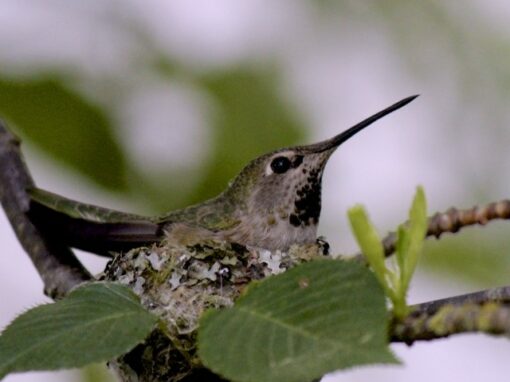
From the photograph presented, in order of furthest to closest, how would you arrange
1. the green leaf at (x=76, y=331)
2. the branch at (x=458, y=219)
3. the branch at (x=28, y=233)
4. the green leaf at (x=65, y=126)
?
the green leaf at (x=65, y=126)
the branch at (x=28, y=233)
the branch at (x=458, y=219)
the green leaf at (x=76, y=331)

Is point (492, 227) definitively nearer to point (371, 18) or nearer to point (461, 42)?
point (461, 42)

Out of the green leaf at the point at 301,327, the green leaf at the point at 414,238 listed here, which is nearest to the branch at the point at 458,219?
the green leaf at the point at 414,238

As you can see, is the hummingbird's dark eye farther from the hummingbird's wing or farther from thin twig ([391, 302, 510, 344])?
thin twig ([391, 302, 510, 344])

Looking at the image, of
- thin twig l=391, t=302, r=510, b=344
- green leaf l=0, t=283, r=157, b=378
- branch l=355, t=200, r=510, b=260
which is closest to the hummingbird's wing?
green leaf l=0, t=283, r=157, b=378

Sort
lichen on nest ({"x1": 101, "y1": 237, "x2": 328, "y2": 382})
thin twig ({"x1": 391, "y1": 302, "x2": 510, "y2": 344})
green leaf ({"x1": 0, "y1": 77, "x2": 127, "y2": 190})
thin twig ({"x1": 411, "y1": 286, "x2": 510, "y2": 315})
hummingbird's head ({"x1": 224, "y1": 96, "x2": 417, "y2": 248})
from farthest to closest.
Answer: green leaf ({"x1": 0, "y1": 77, "x2": 127, "y2": 190}) → hummingbird's head ({"x1": 224, "y1": 96, "x2": 417, "y2": 248}) → lichen on nest ({"x1": 101, "y1": 237, "x2": 328, "y2": 382}) → thin twig ({"x1": 411, "y1": 286, "x2": 510, "y2": 315}) → thin twig ({"x1": 391, "y1": 302, "x2": 510, "y2": 344})

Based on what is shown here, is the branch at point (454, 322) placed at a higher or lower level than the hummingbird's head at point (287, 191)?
lower

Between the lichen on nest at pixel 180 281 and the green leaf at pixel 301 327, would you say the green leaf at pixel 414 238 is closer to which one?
the green leaf at pixel 301 327

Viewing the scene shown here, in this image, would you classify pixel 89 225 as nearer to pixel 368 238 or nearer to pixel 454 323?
pixel 368 238
